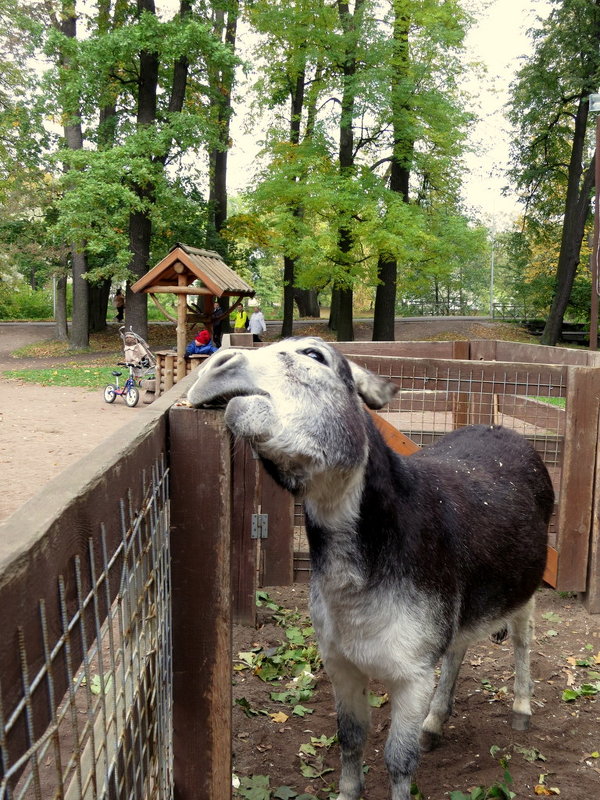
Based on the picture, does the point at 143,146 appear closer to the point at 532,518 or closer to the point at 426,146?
the point at 426,146

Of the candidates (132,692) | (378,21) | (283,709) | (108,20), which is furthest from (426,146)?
(132,692)

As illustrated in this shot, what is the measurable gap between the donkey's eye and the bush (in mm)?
35882

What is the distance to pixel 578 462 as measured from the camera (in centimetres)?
522

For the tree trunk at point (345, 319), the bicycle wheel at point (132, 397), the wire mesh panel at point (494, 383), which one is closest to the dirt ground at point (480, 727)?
the wire mesh panel at point (494, 383)

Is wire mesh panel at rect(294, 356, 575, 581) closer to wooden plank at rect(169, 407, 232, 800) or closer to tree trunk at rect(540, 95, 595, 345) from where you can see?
wooden plank at rect(169, 407, 232, 800)

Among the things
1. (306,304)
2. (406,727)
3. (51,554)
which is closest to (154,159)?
(306,304)

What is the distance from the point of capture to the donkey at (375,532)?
2.13m

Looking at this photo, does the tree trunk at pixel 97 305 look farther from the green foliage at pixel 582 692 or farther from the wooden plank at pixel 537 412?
the green foliage at pixel 582 692

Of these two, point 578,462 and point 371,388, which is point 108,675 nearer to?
point 371,388

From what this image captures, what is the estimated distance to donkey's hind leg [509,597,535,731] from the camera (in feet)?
12.8

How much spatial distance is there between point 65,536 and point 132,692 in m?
0.70

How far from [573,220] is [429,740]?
23.8 meters

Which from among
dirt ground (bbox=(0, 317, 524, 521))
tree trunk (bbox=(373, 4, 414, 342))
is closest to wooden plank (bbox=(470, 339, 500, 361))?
dirt ground (bbox=(0, 317, 524, 521))

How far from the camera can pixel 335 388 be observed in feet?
7.56
